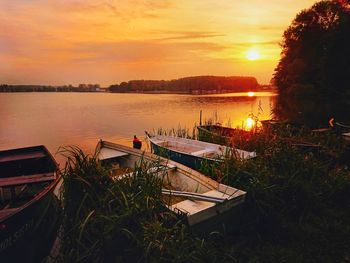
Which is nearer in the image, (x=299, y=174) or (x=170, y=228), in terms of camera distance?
(x=170, y=228)

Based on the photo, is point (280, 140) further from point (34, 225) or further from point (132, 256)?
point (34, 225)

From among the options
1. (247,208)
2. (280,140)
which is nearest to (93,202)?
(247,208)

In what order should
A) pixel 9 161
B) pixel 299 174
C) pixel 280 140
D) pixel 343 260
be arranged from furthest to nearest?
pixel 280 140 < pixel 9 161 < pixel 299 174 < pixel 343 260

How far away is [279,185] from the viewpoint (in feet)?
19.6

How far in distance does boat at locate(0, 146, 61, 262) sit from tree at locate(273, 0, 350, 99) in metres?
39.2

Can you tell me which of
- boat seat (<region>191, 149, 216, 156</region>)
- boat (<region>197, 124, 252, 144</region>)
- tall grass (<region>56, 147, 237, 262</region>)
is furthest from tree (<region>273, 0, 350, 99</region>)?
tall grass (<region>56, 147, 237, 262</region>)

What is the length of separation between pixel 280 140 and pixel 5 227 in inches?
272

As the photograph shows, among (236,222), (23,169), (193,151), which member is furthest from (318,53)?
(23,169)

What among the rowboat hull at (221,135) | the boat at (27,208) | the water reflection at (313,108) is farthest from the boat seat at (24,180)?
the water reflection at (313,108)

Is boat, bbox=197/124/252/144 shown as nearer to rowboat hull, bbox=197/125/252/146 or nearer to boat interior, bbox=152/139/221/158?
rowboat hull, bbox=197/125/252/146

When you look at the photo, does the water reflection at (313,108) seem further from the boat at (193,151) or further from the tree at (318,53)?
the boat at (193,151)

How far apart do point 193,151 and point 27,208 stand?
21.7 ft

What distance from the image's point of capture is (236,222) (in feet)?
18.1

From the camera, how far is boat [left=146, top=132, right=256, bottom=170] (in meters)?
7.93
